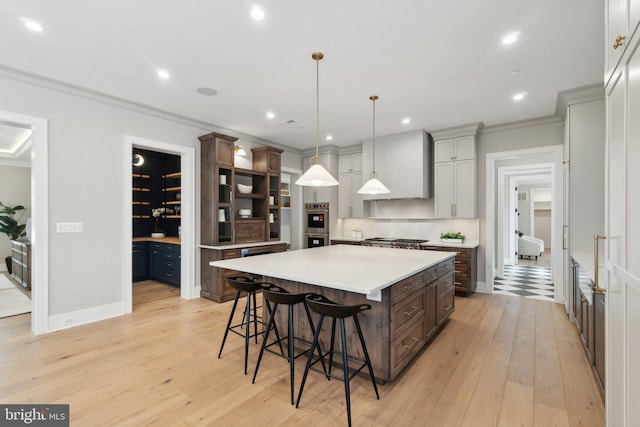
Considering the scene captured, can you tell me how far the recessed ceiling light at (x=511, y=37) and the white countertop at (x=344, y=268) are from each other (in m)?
2.06

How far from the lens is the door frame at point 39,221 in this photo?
10.9 ft

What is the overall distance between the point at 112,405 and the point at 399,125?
4.96 meters

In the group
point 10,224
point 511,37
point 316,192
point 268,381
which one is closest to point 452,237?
point 316,192

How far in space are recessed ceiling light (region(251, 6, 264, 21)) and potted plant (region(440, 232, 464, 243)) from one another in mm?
4427

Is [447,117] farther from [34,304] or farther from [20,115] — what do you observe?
[34,304]

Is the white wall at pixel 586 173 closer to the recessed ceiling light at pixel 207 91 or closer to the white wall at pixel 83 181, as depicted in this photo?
the recessed ceiling light at pixel 207 91

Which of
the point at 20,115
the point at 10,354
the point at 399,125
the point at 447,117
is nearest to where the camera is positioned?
the point at 10,354

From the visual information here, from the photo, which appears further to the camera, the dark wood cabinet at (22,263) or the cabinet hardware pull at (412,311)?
the dark wood cabinet at (22,263)

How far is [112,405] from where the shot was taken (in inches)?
82.8

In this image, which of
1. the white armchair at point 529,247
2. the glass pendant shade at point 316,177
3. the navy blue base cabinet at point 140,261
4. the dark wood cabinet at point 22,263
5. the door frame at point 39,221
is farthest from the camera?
the white armchair at point 529,247

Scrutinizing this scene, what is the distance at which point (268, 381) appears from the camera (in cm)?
240

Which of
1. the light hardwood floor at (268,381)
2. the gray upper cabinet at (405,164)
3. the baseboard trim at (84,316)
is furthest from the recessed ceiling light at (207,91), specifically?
the gray upper cabinet at (405,164)

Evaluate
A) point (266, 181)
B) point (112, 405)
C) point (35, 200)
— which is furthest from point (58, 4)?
point (266, 181)

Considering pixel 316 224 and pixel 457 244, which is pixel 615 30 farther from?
pixel 316 224
